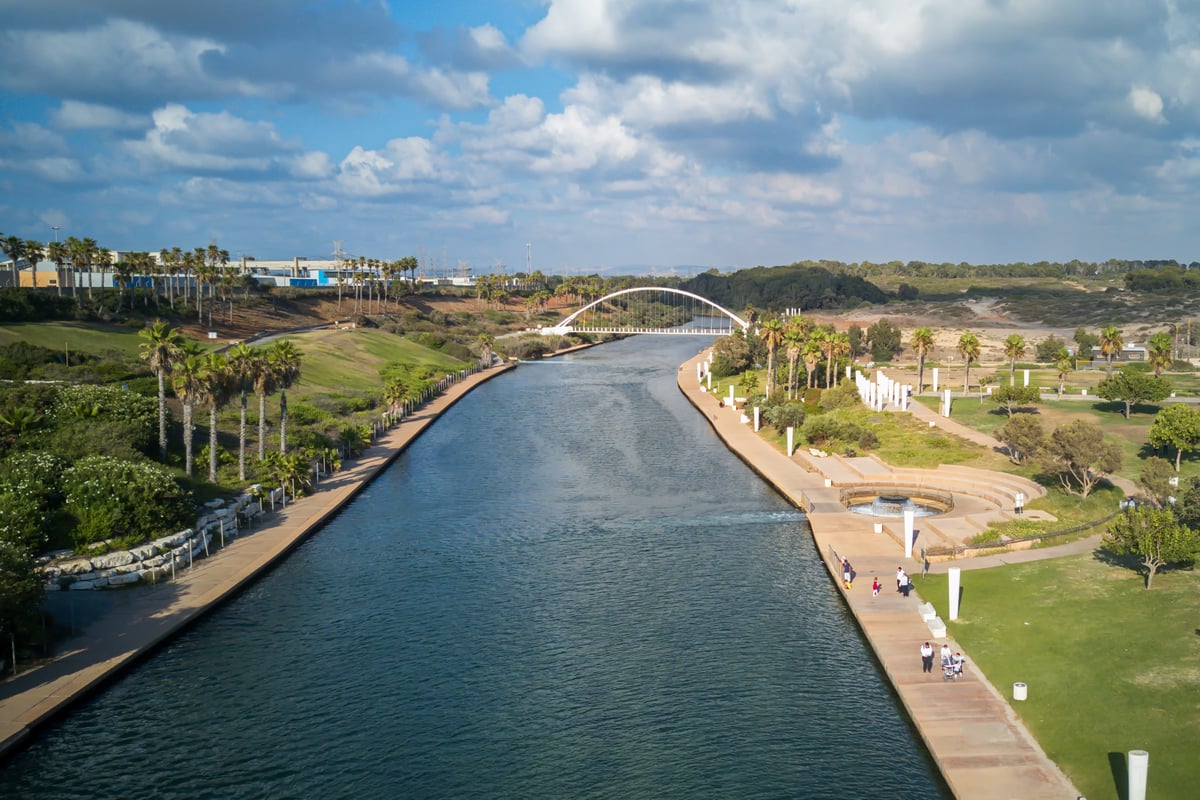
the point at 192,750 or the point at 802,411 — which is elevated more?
the point at 802,411

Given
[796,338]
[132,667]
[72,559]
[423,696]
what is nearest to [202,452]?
[72,559]

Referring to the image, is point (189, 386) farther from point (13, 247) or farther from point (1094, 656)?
point (13, 247)

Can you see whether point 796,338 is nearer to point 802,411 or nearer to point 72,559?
point 802,411

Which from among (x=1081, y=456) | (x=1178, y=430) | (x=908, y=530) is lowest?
(x=908, y=530)

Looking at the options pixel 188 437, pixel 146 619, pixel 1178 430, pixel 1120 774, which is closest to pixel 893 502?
pixel 1178 430

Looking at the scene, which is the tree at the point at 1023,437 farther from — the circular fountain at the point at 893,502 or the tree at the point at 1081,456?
the circular fountain at the point at 893,502

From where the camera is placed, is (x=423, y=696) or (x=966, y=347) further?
(x=966, y=347)

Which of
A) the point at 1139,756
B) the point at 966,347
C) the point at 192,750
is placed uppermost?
the point at 966,347
